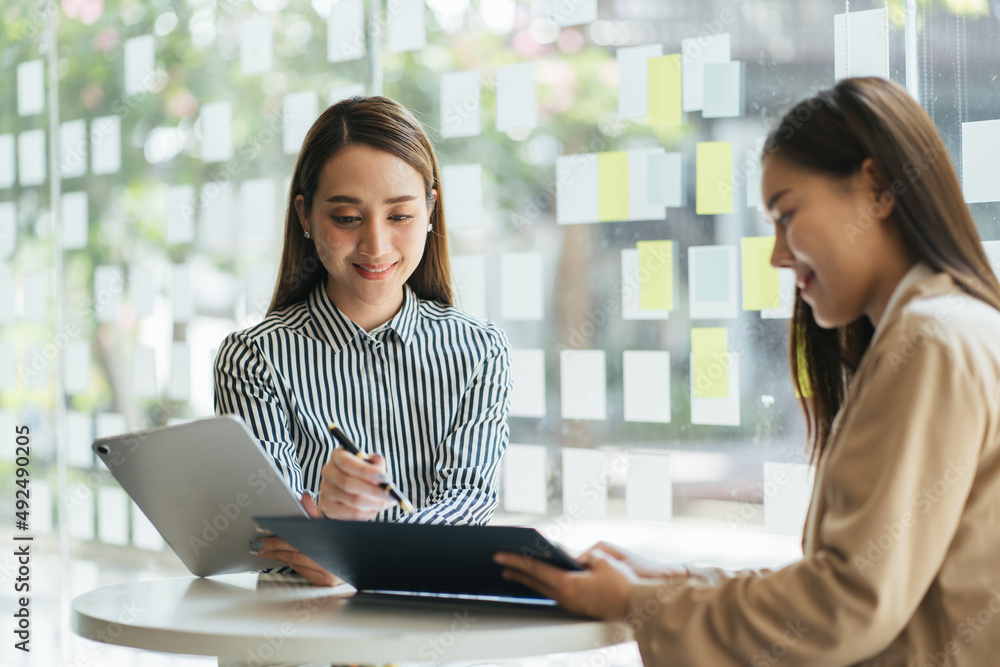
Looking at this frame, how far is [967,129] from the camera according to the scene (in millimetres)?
2021

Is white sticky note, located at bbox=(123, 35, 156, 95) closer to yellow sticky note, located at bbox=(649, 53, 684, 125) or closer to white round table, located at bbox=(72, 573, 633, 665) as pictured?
yellow sticky note, located at bbox=(649, 53, 684, 125)

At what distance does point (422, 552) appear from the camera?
1104 millimetres

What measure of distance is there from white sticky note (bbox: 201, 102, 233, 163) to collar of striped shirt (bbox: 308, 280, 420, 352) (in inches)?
71.2

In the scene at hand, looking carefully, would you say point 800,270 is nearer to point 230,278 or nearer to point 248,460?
point 248,460

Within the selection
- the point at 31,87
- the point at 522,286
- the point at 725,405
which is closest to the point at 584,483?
the point at 725,405

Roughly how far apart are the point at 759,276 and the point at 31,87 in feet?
10.1

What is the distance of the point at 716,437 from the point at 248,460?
1.47 metres

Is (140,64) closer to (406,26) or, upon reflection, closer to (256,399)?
(406,26)

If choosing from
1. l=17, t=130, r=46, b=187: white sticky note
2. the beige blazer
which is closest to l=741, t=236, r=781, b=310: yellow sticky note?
the beige blazer

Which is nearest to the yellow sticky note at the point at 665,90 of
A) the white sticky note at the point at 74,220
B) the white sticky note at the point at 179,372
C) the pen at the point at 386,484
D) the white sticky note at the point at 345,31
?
the white sticky note at the point at 345,31

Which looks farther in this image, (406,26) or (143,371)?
(143,371)

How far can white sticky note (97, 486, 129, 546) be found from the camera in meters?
3.67

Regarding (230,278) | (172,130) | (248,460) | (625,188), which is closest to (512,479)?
(625,188)

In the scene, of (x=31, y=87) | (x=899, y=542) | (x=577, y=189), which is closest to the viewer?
(x=899, y=542)
